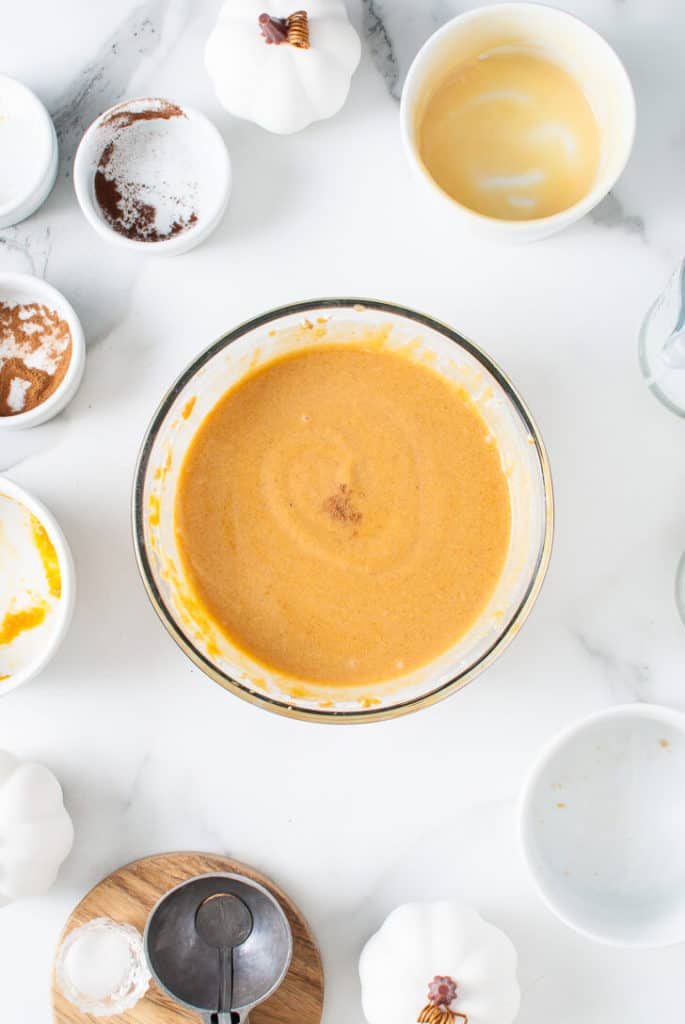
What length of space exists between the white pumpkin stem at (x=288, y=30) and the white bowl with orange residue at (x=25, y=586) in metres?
0.78

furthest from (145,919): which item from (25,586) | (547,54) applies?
(547,54)

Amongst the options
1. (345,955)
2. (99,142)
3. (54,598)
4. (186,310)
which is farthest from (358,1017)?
(99,142)

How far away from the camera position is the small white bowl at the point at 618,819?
1523mm

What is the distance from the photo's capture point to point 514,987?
1484 millimetres

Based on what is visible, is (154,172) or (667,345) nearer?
(667,345)

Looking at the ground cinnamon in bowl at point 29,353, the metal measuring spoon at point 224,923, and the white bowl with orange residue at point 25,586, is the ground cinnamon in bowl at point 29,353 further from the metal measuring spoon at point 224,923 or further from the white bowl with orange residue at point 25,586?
the metal measuring spoon at point 224,923

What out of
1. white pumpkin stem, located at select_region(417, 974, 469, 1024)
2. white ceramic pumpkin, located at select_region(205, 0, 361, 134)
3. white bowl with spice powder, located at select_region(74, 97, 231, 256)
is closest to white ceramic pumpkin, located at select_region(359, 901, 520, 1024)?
white pumpkin stem, located at select_region(417, 974, 469, 1024)

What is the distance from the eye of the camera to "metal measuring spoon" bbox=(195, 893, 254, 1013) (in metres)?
1.53

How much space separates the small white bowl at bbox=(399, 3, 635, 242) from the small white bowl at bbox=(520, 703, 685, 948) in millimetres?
759

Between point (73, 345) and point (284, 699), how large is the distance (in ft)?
2.04

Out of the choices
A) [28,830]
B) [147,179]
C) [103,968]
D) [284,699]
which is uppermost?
[147,179]

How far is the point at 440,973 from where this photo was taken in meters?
1.45

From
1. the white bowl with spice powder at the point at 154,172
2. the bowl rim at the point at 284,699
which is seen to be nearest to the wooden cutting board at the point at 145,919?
the bowl rim at the point at 284,699

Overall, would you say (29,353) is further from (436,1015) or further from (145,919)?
(436,1015)
